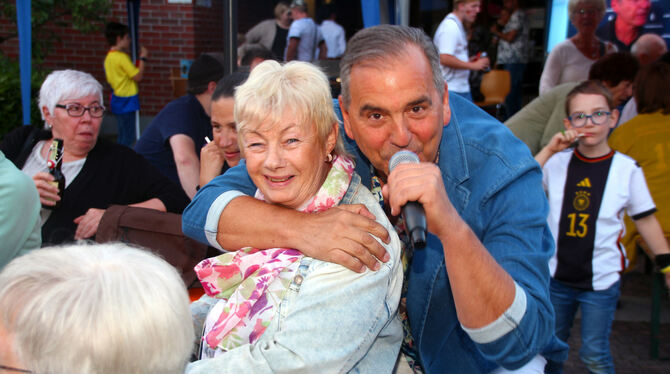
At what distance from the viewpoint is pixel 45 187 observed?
3.50m

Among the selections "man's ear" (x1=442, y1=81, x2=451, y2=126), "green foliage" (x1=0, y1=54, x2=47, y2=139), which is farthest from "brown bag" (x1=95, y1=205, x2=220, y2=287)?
"green foliage" (x1=0, y1=54, x2=47, y2=139)

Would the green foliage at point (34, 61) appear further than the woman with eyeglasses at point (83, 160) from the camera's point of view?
Yes

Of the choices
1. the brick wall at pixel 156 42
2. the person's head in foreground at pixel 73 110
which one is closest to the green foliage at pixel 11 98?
the brick wall at pixel 156 42

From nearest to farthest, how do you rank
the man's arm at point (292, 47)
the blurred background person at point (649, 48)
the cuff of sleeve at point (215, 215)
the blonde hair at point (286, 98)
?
the blonde hair at point (286, 98) < the cuff of sleeve at point (215, 215) < the blurred background person at point (649, 48) < the man's arm at point (292, 47)

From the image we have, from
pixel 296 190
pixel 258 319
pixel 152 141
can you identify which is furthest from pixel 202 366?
pixel 152 141

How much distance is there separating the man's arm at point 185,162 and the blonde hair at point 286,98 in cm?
272

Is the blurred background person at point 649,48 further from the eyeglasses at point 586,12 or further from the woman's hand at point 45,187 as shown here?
the woman's hand at point 45,187

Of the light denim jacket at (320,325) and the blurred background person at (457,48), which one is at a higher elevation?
the blurred background person at (457,48)

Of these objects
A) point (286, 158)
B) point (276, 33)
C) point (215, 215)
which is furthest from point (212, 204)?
point (276, 33)

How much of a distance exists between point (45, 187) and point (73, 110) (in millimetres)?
703

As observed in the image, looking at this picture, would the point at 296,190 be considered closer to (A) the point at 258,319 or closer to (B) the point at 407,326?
(A) the point at 258,319

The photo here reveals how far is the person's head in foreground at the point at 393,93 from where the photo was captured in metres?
1.94

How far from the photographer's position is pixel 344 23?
40.7 feet

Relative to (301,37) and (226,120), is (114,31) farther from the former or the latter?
(226,120)
